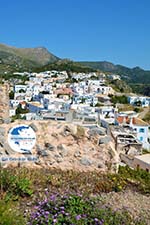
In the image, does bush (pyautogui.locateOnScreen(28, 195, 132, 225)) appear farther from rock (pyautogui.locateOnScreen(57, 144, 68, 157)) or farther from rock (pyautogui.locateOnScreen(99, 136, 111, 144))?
rock (pyautogui.locateOnScreen(99, 136, 111, 144))

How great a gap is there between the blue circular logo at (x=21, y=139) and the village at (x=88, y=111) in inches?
14.8

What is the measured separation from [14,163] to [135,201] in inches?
110

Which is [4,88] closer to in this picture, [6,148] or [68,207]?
[6,148]

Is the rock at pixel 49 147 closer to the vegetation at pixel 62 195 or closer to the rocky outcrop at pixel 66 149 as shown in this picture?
the rocky outcrop at pixel 66 149

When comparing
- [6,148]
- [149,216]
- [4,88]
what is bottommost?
[149,216]

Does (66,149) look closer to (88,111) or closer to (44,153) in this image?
(44,153)

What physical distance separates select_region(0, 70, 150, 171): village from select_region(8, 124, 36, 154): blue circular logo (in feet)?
1.23

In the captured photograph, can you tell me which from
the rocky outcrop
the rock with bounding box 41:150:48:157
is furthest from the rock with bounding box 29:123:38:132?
the rock with bounding box 41:150:48:157

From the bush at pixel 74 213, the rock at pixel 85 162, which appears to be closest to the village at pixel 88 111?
the rock at pixel 85 162

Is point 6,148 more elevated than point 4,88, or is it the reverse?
point 4,88

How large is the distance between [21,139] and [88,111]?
131 ft

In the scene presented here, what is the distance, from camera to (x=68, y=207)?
469cm

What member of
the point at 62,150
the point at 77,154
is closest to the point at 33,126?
the point at 62,150

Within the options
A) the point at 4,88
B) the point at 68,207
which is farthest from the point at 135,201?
the point at 4,88
